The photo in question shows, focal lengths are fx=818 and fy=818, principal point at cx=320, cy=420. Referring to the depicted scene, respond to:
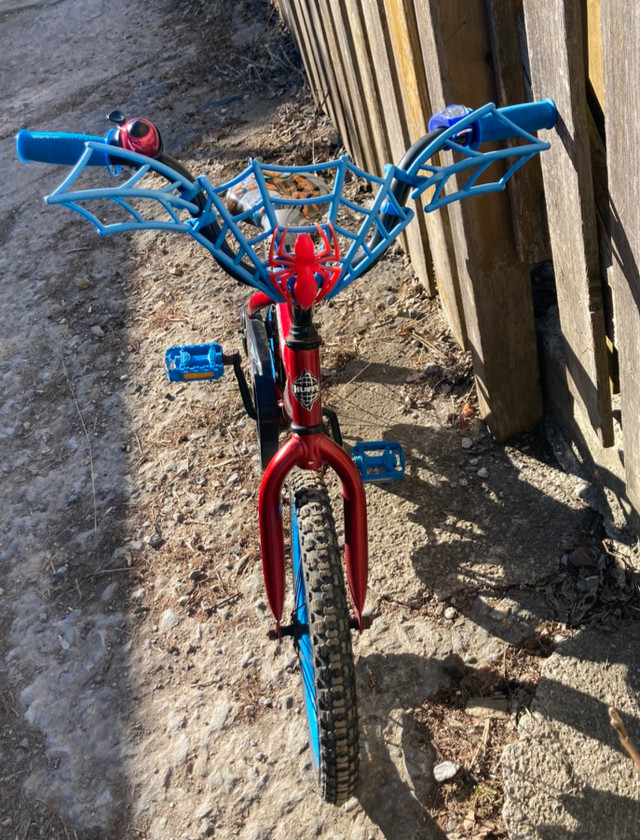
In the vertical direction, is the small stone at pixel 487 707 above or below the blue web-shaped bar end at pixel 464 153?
below

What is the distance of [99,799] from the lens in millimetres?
2498

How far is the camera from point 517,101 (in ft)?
7.86

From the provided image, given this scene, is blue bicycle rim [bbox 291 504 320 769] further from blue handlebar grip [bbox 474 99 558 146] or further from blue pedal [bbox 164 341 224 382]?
blue handlebar grip [bbox 474 99 558 146]

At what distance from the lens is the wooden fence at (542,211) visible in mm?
1915

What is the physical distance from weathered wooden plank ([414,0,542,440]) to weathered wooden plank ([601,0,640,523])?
630 mm

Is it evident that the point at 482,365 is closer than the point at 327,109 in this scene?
Yes

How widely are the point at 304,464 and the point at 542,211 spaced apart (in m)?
1.14

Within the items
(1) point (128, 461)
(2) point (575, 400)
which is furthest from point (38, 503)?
(2) point (575, 400)

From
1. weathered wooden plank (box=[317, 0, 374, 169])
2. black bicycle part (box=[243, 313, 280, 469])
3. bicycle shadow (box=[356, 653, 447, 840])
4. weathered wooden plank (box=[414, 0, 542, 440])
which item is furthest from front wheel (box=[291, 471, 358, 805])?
weathered wooden plank (box=[317, 0, 374, 169])

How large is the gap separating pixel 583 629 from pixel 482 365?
38.3 inches

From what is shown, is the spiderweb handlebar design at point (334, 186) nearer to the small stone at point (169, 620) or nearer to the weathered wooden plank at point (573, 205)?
the weathered wooden plank at point (573, 205)

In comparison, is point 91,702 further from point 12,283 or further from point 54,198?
point 12,283

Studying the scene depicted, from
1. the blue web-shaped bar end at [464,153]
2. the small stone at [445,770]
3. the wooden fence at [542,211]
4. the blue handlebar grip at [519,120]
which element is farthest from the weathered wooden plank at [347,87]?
the small stone at [445,770]

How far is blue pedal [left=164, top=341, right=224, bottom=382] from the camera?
294cm
